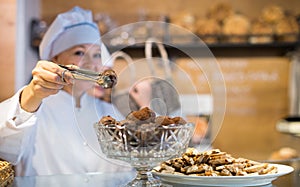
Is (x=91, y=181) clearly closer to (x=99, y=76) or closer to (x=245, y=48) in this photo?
(x=99, y=76)

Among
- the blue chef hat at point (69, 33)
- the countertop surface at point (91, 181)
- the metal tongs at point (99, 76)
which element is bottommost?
the countertop surface at point (91, 181)

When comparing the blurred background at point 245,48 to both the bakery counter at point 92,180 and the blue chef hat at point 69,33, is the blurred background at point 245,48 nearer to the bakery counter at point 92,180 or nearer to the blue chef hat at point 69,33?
the blue chef hat at point 69,33

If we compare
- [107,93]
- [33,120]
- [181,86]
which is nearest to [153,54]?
[107,93]

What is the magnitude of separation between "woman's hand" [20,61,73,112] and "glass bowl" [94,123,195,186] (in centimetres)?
16

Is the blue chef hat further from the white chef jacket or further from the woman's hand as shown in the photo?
the woman's hand

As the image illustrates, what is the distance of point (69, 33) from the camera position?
165cm

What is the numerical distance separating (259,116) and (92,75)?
2.82m

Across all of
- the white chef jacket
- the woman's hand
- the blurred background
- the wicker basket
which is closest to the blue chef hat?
the white chef jacket

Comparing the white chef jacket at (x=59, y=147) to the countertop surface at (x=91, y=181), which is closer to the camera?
the countertop surface at (x=91, y=181)

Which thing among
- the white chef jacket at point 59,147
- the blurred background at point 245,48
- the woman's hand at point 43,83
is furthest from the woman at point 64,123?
the blurred background at point 245,48

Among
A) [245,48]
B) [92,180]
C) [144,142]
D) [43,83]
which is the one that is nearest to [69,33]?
[43,83]

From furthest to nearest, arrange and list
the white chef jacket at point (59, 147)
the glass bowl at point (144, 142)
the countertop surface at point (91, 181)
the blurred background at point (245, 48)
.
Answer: the blurred background at point (245, 48), the white chef jacket at point (59, 147), the countertop surface at point (91, 181), the glass bowl at point (144, 142)

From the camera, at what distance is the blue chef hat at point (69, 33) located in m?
1.64

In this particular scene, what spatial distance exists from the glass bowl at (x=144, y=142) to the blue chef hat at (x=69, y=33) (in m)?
0.73
